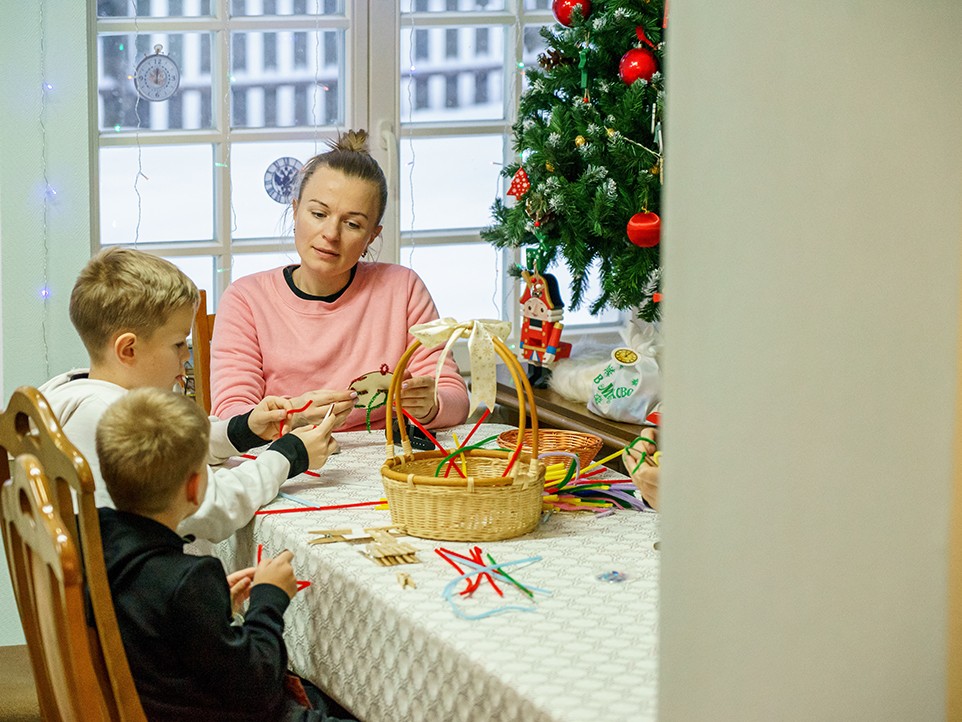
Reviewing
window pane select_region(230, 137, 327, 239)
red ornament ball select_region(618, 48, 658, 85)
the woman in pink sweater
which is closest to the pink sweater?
the woman in pink sweater

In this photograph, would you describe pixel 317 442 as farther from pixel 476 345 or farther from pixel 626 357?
pixel 626 357

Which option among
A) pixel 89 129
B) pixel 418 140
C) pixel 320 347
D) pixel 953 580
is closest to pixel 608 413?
pixel 320 347

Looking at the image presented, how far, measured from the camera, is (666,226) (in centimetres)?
88

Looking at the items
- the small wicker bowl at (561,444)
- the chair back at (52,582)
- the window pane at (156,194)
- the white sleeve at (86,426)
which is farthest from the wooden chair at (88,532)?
the window pane at (156,194)

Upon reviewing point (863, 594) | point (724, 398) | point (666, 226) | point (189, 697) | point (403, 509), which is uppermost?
point (666, 226)

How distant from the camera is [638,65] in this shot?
9.95ft

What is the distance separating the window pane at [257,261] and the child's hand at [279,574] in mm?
2009

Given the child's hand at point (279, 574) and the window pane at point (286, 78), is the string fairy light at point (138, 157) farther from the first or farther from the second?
the child's hand at point (279, 574)

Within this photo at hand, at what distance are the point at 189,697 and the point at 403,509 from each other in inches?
17.2

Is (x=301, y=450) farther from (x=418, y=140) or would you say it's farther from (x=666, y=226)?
(x=418, y=140)

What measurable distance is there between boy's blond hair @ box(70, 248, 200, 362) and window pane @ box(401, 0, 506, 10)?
6.35 ft

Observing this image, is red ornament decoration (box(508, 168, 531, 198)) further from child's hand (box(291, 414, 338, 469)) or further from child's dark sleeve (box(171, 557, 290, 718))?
child's dark sleeve (box(171, 557, 290, 718))

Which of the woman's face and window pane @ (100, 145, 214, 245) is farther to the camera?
window pane @ (100, 145, 214, 245)

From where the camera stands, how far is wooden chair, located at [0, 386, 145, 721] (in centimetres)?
135
